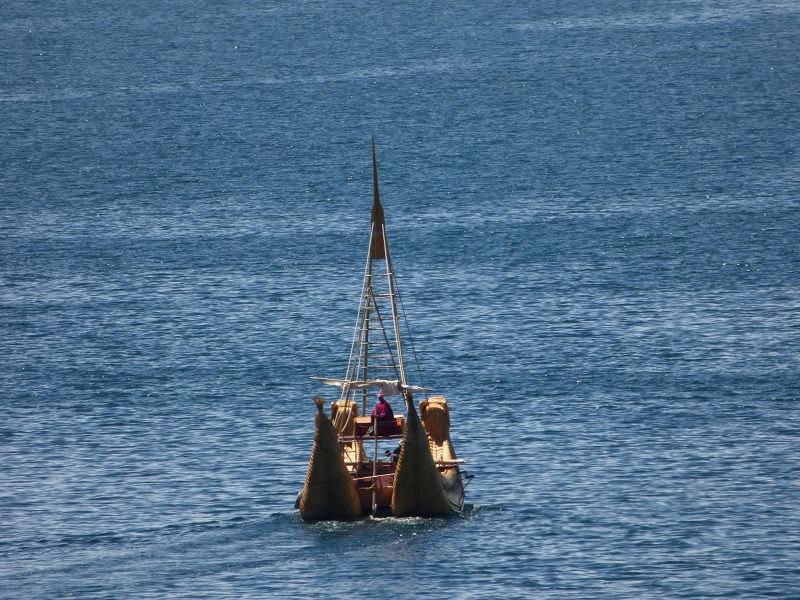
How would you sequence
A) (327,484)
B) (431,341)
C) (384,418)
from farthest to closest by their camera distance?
(431,341), (384,418), (327,484)

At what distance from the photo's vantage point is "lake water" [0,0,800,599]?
73562mm

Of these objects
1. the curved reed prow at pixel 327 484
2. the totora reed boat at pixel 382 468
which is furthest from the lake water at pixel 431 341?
the totora reed boat at pixel 382 468

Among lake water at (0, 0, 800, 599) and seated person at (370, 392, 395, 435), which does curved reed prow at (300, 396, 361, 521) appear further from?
seated person at (370, 392, 395, 435)

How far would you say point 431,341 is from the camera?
113750mm

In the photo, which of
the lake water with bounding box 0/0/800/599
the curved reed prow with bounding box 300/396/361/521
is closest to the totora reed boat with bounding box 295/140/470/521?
the curved reed prow with bounding box 300/396/361/521

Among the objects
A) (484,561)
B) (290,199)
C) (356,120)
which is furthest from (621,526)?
(356,120)

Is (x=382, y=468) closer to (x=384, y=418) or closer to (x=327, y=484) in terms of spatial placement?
(x=384, y=418)

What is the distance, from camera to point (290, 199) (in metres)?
163

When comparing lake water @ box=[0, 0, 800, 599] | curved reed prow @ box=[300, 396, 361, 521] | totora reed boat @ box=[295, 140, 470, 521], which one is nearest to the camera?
curved reed prow @ box=[300, 396, 361, 521]

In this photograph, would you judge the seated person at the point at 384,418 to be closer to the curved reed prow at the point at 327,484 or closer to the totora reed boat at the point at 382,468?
the totora reed boat at the point at 382,468

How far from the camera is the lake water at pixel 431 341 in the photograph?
73.6 m

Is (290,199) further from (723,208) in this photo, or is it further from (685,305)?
(685,305)

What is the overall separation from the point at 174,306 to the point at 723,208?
5069 centimetres

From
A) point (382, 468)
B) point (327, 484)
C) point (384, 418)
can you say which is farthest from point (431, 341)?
point (327, 484)
